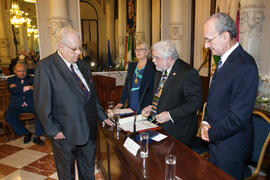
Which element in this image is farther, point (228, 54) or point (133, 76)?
point (133, 76)

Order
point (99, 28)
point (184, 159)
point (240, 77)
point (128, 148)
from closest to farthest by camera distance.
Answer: point (240, 77) → point (184, 159) → point (128, 148) → point (99, 28)

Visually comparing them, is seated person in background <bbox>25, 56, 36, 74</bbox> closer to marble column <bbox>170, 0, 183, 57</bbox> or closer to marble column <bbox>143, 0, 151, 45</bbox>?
marble column <bbox>170, 0, 183, 57</bbox>

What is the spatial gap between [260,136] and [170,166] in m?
1.09

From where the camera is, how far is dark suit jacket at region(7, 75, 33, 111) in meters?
3.68

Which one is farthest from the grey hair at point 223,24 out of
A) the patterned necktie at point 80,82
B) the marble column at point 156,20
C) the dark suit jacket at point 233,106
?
the marble column at point 156,20

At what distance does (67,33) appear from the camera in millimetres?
1573

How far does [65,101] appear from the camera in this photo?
5.28 feet

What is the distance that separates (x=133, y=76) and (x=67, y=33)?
4.17 feet

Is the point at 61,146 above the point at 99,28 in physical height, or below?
below

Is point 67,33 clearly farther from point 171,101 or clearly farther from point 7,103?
point 7,103

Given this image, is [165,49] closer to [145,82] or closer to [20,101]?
[145,82]

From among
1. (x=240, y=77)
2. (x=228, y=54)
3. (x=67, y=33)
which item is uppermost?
(x=67, y=33)

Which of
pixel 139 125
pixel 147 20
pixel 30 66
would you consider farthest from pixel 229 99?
pixel 147 20

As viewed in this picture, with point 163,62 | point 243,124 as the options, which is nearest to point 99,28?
point 163,62
